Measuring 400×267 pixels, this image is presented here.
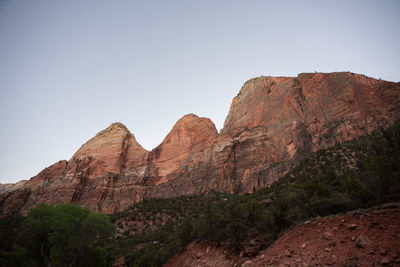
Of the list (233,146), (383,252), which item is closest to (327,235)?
(383,252)

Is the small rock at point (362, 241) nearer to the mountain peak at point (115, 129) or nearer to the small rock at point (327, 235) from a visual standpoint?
the small rock at point (327, 235)

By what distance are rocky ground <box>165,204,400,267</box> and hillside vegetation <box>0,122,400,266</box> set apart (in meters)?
1.95

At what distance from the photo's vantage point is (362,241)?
911cm

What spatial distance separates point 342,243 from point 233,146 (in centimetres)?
4503

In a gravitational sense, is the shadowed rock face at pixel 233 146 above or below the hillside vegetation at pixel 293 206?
above

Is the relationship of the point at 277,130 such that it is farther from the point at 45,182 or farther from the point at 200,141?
the point at 45,182

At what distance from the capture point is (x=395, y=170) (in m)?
14.6

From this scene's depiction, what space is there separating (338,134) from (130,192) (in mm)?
47344

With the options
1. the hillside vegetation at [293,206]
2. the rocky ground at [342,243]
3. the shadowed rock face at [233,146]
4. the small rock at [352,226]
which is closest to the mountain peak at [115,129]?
the shadowed rock face at [233,146]

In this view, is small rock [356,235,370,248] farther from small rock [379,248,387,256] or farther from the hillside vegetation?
the hillside vegetation

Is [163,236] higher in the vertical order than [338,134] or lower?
lower

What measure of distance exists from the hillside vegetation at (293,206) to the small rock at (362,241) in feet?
13.6

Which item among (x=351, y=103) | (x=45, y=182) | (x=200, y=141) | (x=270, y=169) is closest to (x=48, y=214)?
(x=270, y=169)

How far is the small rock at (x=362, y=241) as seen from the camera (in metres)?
8.92
